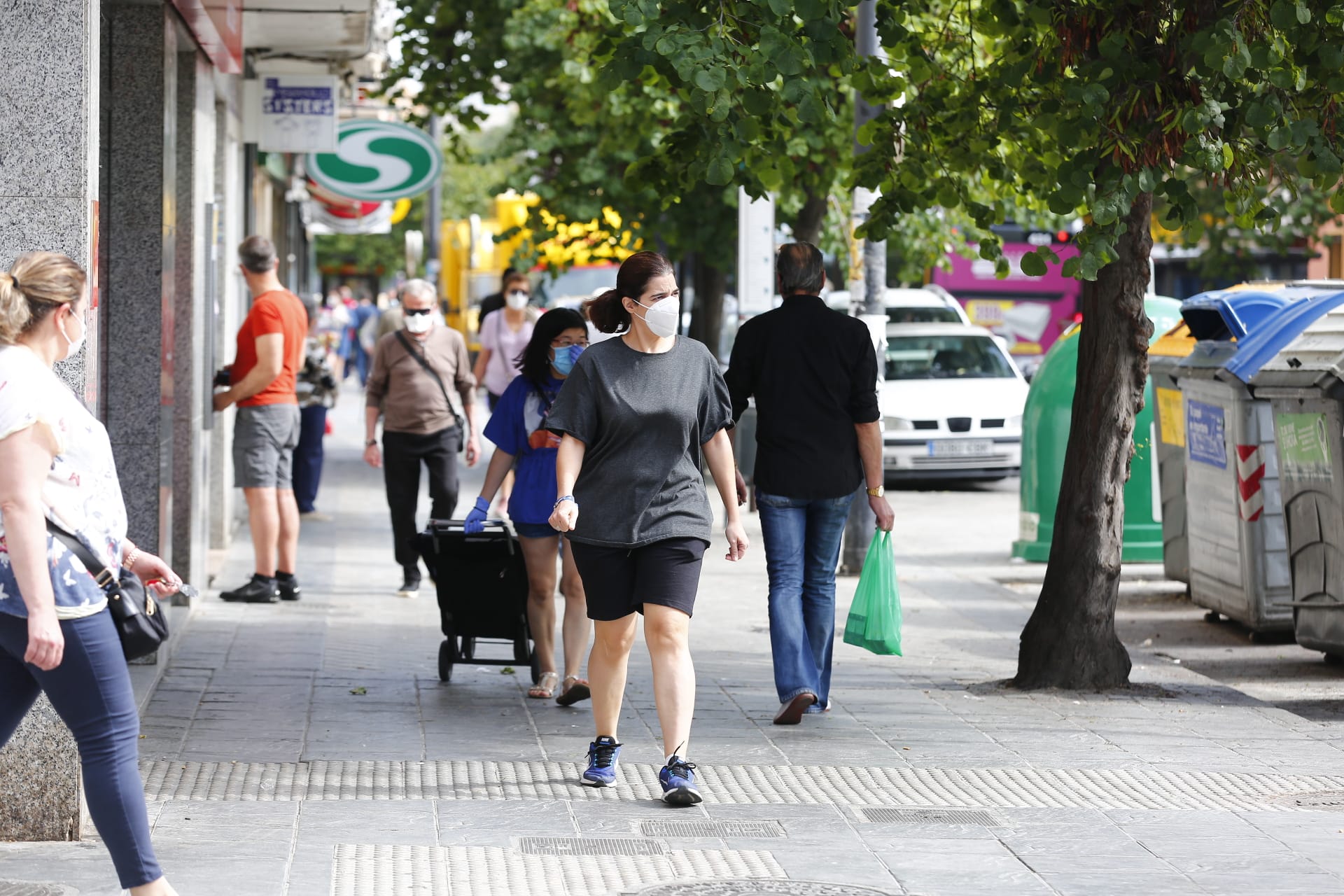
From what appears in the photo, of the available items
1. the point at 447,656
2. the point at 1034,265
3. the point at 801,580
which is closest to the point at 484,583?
the point at 447,656

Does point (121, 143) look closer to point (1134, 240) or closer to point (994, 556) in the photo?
point (1134, 240)

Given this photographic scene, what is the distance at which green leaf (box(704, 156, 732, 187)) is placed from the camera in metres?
7.15

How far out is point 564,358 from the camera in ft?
24.6

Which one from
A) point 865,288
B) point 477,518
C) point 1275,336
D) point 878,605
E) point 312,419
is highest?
point 865,288

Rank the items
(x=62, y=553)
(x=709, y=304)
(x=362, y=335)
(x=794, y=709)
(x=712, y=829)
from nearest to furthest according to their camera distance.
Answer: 1. (x=62, y=553)
2. (x=712, y=829)
3. (x=794, y=709)
4. (x=709, y=304)
5. (x=362, y=335)

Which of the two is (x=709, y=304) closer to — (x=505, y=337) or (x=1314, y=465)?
(x=505, y=337)

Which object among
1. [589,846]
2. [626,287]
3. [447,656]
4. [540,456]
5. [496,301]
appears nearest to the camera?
[589,846]

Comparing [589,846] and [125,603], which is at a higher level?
[125,603]

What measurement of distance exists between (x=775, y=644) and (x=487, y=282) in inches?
1046

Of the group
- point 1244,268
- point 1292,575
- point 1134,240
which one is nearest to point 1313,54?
point 1134,240

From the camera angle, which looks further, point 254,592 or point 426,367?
point 426,367

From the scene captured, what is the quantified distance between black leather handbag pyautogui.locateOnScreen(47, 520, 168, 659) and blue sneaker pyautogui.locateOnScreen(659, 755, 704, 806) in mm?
1911

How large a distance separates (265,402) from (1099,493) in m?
4.36

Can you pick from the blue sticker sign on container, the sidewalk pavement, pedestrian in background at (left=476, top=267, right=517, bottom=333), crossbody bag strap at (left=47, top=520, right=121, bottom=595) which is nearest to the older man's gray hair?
the sidewalk pavement
